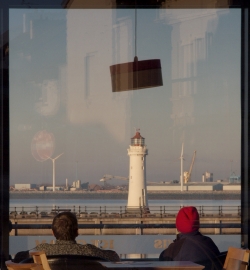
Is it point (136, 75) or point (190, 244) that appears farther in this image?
point (136, 75)

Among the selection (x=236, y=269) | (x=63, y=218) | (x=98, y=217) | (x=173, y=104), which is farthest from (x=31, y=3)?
(x=236, y=269)

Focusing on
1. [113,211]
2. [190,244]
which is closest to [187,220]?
[190,244]

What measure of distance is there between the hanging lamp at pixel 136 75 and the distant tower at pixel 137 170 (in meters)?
0.36

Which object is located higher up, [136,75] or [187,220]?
[136,75]

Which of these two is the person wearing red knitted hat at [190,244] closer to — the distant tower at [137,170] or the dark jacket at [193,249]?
the dark jacket at [193,249]

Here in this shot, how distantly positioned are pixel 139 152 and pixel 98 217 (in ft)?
1.86

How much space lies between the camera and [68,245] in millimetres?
3473

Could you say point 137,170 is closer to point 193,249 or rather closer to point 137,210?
point 137,210

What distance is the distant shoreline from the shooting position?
4.96m

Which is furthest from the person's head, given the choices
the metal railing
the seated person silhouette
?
the metal railing

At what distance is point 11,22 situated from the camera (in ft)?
16.3

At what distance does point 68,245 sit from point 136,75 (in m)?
1.93

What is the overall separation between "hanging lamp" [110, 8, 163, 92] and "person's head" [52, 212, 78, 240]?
5.74ft

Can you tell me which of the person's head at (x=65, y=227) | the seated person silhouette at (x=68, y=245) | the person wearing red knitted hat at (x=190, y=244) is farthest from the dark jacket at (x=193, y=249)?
the person's head at (x=65, y=227)
